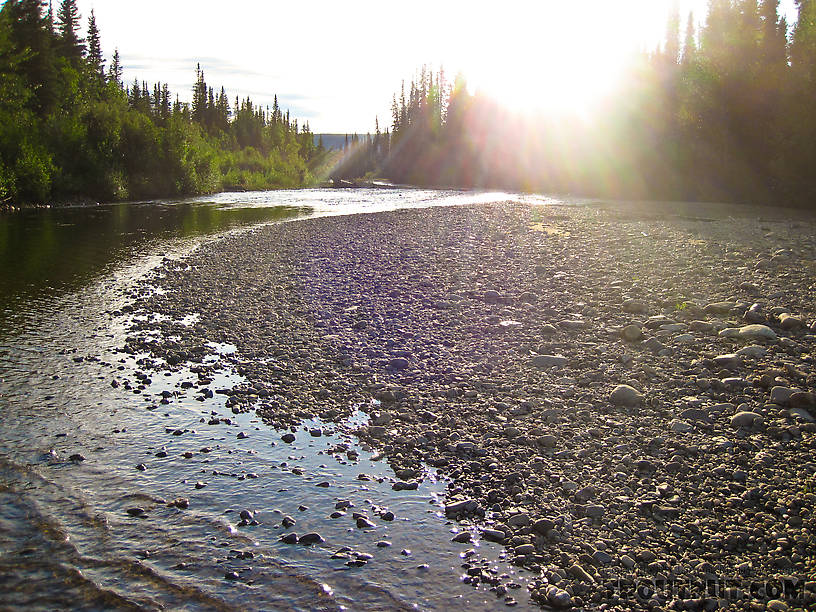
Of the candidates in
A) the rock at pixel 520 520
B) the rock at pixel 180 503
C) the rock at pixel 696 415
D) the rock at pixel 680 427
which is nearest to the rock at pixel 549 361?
the rock at pixel 696 415

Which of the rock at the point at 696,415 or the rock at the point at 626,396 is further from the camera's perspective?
the rock at the point at 626,396

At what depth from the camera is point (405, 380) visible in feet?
31.3

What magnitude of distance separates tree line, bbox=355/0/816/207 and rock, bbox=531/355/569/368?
129 ft

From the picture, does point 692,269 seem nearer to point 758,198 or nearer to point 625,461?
point 625,461

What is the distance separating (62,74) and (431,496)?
74.7m

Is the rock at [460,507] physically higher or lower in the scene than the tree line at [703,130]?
lower

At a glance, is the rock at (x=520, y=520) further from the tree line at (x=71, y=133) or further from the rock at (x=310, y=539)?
the tree line at (x=71, y=133)

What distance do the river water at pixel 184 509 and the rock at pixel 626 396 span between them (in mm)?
3166

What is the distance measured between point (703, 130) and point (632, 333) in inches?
1878

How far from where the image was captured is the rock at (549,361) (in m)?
9.70

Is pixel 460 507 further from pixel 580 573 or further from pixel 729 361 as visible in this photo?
pixel 729 361

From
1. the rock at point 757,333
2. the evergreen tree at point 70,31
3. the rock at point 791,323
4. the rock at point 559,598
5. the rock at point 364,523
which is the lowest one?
the rock at point 559,598

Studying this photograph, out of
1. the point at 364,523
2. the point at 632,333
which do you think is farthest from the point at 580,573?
the point at 632,333

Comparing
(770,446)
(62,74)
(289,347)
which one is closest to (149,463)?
(289,347)
